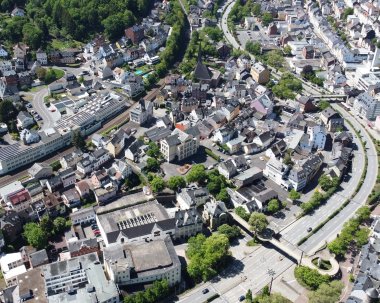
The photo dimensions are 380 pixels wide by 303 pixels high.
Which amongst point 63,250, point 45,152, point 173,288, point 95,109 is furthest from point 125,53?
point 173,288

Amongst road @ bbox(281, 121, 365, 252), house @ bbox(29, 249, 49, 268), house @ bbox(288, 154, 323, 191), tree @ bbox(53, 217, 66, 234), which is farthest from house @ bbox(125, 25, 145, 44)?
house @ bbox(29, 249, 49, 268)

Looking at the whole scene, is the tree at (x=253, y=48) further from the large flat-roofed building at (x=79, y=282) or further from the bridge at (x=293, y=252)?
the large flat-roofed building at (x=79, y=282)

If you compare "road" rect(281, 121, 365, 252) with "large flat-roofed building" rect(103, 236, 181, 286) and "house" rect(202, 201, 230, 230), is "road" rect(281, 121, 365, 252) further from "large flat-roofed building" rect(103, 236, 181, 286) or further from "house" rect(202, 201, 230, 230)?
"large flat-roofed building" rect(103, 236, 181, 286)

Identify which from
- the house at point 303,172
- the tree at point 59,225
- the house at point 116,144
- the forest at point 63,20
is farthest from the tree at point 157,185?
the forest at point 63,20

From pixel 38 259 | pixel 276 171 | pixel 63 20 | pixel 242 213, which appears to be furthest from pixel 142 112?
pixel 63 20

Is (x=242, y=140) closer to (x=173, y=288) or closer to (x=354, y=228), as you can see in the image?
(x=354, y=228)
